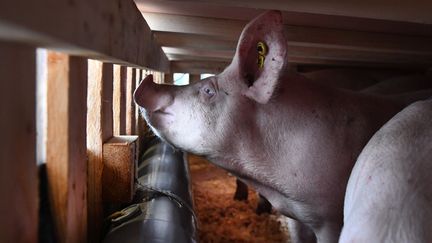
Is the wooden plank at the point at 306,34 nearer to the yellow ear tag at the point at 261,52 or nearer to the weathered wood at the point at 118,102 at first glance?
the weathered wood at the point at 118,102

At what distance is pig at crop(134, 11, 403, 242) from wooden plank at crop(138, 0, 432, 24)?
0.49ft

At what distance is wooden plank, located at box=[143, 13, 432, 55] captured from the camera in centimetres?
273

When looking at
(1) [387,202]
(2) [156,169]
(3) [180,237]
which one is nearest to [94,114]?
(3) [180,237]

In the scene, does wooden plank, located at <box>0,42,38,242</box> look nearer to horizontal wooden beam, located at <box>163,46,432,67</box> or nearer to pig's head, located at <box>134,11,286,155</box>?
pig's head, located at <box>134,11,286,155</box>

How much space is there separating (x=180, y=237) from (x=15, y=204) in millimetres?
942

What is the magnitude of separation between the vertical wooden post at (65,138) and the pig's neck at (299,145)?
2.87ft

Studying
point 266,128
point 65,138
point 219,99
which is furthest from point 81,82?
point 266,128

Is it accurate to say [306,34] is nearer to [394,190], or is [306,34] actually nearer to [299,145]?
[299,145]

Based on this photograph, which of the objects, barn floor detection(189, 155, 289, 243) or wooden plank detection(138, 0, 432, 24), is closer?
wooden plank detection(138, 0, 432, 24)

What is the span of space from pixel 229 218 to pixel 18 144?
143 inches

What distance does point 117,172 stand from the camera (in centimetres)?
199

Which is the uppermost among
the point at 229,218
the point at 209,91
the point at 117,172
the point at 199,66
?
the point at 199,66

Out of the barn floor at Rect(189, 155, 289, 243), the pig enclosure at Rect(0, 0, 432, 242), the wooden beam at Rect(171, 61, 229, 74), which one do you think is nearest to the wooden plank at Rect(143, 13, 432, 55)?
the pig enclosure at Rect(0, 0, 432, 242)

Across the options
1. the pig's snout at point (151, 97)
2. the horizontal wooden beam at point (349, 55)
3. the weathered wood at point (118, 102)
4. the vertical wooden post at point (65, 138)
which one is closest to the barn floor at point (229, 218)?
the weathered wood at point (118, 102)
